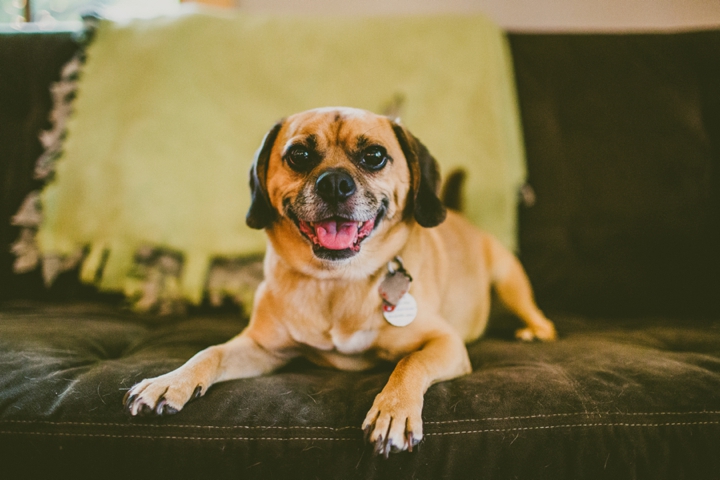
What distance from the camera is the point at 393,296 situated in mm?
1370

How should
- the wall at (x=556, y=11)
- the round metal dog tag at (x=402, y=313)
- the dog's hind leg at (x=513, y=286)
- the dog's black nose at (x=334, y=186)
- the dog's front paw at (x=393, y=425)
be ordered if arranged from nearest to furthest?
the dog's front paw at (x=393, y=425) < the dog's black nose at (x=334, y=186) < the round metal dog tag at (x=402, y=313) < the dog's hind leg at (x=513, y=286) < the wall at (x=556, y=11)

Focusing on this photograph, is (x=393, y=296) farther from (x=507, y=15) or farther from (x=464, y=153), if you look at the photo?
(x=507, y=15)

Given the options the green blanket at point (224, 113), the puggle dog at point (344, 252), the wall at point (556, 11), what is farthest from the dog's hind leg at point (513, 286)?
the wall at point (556, 11)

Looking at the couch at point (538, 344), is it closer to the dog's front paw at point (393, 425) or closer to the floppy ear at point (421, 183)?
the dog's front paw at point (393, 425)

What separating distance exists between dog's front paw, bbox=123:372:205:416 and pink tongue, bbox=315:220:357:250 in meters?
0.51

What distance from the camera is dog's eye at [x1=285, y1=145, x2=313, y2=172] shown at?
1408 mm

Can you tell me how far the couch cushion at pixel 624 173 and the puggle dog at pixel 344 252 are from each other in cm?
90

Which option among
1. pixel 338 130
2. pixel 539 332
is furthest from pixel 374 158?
pixel 539 332

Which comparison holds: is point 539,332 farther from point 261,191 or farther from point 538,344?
point 261,191

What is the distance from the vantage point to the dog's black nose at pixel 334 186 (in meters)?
1.24

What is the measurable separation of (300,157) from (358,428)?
808mm

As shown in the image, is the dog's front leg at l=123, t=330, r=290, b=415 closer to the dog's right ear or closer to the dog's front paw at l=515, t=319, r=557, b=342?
the dog's right ear

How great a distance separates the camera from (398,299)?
1373 mm

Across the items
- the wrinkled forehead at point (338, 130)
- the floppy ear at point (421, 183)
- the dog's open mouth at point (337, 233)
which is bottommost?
the dog's open mouth at point (337, 233)
